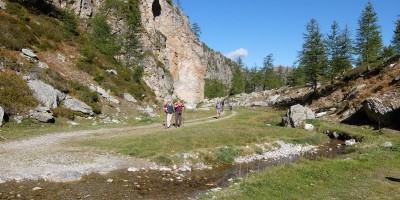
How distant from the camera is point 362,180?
16.9 meters

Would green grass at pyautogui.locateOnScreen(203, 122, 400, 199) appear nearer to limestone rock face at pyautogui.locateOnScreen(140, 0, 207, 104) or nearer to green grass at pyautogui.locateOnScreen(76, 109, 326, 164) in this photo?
green grass at pyautogui.locateOnScreen(76, 109, 326, 164)

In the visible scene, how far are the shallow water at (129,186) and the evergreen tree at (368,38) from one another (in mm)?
59184

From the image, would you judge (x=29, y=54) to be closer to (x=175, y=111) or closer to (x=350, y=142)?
(x=175, y=111)

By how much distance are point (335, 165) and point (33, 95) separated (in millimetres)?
25333

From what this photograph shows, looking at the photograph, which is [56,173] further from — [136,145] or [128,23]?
[128,23]

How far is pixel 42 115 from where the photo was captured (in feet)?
94.7

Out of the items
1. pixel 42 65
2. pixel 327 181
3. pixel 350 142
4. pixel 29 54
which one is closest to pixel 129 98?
pixel 42 65

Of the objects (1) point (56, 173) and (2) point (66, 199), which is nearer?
(2) point (66, 199)

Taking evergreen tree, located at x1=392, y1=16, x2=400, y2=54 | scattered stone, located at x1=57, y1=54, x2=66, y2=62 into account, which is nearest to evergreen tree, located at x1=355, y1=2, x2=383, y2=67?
evergreen tree, located at x1=392, y1=16, x2=400, y2=54

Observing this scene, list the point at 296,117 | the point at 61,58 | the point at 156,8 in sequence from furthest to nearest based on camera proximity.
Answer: the point at 156,8, the point at 61,58, the point at 296,117

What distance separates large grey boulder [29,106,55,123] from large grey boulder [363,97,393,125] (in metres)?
33.3

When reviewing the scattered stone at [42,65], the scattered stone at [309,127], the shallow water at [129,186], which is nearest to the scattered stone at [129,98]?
the scattered stone at [42,65]

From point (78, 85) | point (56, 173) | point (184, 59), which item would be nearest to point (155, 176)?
point (56, 173)

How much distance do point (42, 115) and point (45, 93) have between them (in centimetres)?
369
